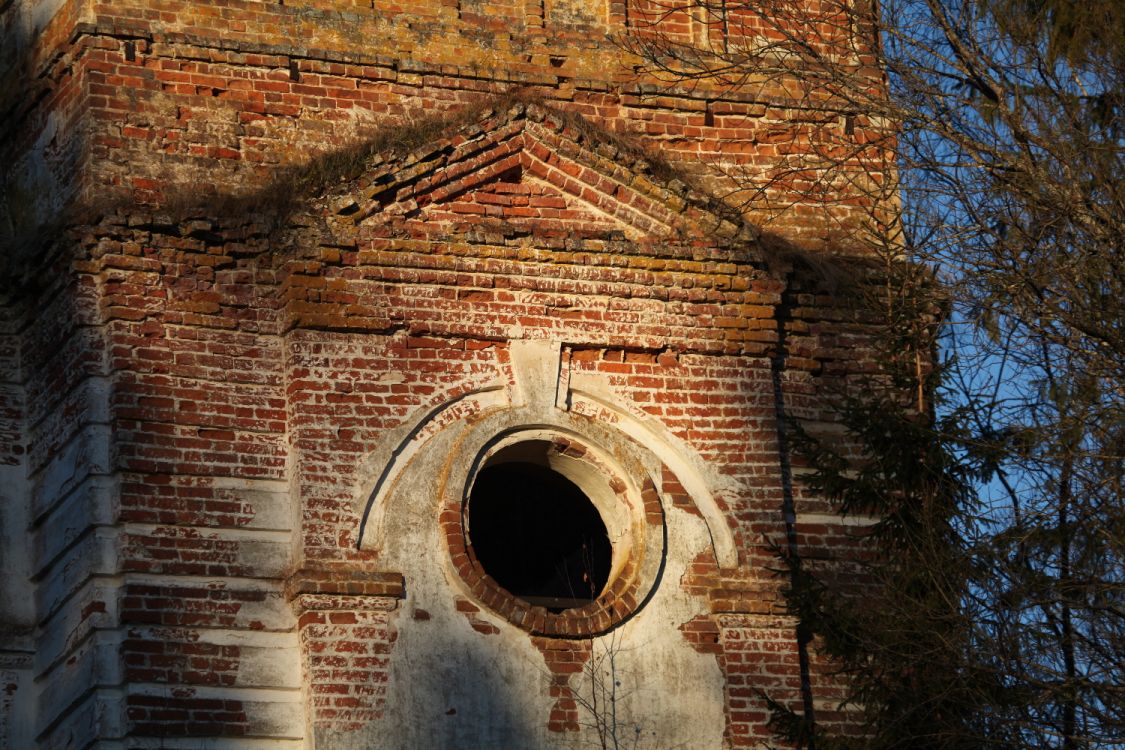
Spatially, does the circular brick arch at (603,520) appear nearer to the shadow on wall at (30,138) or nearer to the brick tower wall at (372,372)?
the brick tower wall at (372,372)

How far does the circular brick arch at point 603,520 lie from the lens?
1138cm

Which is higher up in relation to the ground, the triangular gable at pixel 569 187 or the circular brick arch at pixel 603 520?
the triangular gable at pixel 569 187

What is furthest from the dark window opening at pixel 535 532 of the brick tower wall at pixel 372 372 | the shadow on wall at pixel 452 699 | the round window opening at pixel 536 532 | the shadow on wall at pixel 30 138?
the shadow on wall at pixel 30 138

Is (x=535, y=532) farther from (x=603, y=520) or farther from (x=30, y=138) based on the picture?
(x=30, y=138)

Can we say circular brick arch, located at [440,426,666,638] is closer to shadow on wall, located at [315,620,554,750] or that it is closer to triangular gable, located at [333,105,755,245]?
shadow on wall, located at [315,620,554,750]

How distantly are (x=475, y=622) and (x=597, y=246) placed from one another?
2367 mm

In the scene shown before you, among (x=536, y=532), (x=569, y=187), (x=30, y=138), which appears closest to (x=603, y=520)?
(x=536, y=532)

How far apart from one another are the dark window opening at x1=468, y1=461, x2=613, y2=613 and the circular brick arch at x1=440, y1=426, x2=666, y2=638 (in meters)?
0.51

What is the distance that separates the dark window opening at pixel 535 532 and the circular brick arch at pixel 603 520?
0.51 metres

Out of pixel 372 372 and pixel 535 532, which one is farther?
pixel 535 532

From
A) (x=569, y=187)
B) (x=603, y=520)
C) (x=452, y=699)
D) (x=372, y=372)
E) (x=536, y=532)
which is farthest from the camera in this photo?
(x=536, y=532)

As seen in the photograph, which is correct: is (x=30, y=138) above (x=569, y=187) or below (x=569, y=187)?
above

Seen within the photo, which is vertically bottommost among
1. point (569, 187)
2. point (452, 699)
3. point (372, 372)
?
point (452, 699)

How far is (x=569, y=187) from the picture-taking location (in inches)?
492
